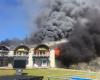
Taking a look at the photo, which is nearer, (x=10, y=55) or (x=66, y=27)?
(x=10, y=55)

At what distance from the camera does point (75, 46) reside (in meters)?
68.9

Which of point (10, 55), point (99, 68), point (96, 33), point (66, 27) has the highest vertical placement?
point (66, 27)

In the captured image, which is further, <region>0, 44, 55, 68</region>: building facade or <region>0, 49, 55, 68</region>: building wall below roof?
<region>0, 44, 55, 68</region>: building facade

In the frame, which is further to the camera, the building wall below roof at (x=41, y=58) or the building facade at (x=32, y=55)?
the building facade at (x=32, y=55)

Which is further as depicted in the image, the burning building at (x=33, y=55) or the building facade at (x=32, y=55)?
the building facade at (x=32, y=55)

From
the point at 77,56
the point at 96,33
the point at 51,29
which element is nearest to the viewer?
the point at 77,56

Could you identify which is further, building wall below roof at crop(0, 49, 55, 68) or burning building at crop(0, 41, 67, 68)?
burning building at crop(0, 41, 67, 68)

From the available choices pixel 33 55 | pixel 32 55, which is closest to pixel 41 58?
pixel 33 55

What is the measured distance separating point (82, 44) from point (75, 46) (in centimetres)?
297

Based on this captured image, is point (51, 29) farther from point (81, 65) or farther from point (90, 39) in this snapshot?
point (81, 65)

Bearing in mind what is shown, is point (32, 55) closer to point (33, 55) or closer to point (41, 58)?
point (33, 55)

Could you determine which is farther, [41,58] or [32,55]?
[32,55]

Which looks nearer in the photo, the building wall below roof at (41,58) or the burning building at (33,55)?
the building wall below roof at (41,58)

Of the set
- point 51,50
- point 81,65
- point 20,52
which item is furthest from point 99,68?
point 20,52
